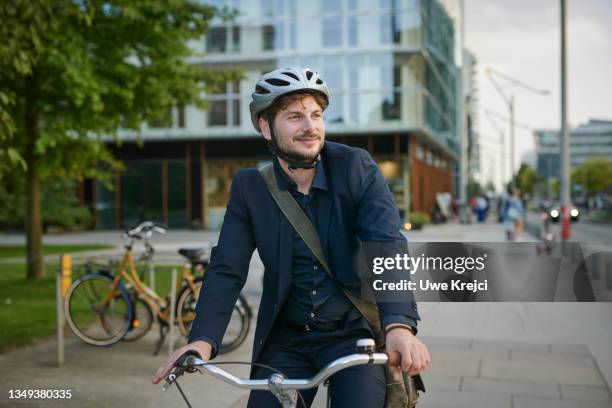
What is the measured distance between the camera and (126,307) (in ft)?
23.1

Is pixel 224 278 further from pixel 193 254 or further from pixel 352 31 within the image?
pixel 352 31

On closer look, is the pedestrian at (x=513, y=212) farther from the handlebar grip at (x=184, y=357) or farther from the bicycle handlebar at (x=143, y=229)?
the handlebar grip at (x=184, y=357)

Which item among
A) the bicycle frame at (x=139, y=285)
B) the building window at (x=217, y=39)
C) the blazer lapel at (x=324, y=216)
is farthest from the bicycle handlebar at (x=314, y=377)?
the building window at (x=217, y=39)

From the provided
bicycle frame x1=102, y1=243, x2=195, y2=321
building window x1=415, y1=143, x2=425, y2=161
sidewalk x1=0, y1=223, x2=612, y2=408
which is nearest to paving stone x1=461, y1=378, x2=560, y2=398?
sidewalk x1=0, y1=223, x2=612, y2=408

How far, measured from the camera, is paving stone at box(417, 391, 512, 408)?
200 inches

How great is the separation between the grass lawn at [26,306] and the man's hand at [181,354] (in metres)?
5.23

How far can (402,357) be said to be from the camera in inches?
80.7

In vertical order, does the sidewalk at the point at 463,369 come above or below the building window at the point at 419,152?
below

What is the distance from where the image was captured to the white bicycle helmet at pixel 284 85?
2.48 metres

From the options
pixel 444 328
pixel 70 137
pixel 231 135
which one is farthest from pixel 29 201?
pixel 231 135

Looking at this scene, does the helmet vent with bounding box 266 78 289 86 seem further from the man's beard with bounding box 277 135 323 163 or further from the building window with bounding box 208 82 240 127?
the building window with bounding box 208 82 240 127

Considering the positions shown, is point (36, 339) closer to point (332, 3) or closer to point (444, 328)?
point (444, 328)

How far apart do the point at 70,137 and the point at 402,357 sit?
35.9 feet

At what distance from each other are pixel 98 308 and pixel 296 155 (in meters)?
5.14
